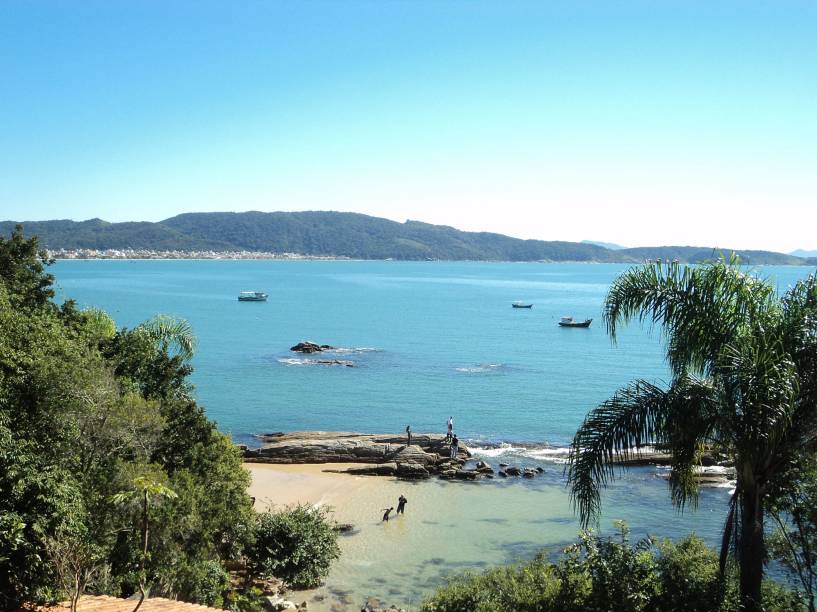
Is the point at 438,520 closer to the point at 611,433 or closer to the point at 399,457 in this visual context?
the point at 399,457

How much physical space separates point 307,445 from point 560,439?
49.6ft

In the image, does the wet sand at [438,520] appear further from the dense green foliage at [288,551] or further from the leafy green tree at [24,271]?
the leafy green tree at [24,271]

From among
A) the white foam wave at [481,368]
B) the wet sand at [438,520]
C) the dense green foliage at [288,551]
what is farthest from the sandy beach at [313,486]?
the white foam wave at [481,368]

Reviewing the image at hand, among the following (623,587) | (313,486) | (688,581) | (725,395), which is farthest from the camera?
(313,486)

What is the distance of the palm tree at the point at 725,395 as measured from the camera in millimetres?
10148

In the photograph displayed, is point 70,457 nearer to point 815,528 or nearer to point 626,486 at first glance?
point 815,528

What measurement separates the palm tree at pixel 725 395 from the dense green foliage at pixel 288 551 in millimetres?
10703

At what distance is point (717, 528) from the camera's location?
25531 mm

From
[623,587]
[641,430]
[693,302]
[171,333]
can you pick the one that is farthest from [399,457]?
[693,302]

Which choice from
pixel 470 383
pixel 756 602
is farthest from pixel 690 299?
pixel 470 383

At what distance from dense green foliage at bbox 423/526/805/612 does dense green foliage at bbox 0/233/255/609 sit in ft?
20.4

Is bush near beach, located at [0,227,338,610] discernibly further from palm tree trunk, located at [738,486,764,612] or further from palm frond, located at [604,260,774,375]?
palm tree trunk, located at [738,486,764,612]

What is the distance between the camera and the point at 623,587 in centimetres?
1090

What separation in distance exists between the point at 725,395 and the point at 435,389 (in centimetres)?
4310
